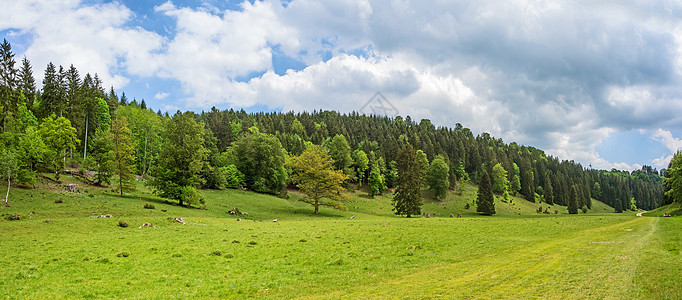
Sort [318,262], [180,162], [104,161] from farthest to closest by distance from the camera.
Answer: [104,161] < [180,162] < [318,262]

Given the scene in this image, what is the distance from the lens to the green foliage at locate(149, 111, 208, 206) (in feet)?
155

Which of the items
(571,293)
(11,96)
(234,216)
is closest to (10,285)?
(571,293)

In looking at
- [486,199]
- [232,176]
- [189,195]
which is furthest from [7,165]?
[486,199]

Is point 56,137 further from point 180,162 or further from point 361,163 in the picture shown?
point 361,163

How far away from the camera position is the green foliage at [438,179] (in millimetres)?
104500

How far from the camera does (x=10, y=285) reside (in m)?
14.1

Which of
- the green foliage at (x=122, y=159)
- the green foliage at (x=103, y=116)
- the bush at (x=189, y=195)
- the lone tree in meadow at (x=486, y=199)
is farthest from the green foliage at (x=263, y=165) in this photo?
the lone tree in meadow at (x=486, y=199)

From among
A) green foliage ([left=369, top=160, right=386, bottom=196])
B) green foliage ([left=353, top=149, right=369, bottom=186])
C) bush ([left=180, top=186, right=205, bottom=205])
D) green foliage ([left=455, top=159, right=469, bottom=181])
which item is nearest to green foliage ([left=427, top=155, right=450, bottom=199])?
green foliage ([left=369, top=160, right=386, bottom=196])

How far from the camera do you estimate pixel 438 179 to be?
345 feet

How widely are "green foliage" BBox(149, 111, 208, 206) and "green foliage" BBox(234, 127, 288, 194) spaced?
31806 mm

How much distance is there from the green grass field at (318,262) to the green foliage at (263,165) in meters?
49.2

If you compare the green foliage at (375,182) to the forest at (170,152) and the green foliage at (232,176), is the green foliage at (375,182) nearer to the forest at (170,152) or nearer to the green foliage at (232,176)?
the forest at (170,152)

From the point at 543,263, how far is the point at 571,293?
585cm

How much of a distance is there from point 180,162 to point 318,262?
123 ft
